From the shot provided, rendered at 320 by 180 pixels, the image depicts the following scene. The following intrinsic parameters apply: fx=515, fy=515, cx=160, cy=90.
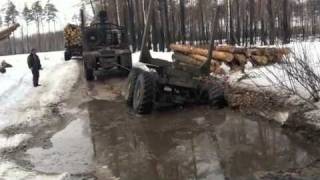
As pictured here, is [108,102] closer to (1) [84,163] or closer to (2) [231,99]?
(2) [231,99]

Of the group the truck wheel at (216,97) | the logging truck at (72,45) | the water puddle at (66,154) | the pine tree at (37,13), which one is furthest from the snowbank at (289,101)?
the pine tree at (37,13)

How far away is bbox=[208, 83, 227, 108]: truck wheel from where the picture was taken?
13.5 m

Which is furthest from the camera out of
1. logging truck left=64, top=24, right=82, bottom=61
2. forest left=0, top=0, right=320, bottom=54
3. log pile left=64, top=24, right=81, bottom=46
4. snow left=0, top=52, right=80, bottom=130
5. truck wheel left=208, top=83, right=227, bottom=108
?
forest left=0, top=0, right=320, bottom=54

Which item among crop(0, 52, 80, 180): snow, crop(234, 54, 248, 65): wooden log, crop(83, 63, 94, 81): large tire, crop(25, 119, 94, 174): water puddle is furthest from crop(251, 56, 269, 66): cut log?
crop(25, 119, 94, 174): water puddle

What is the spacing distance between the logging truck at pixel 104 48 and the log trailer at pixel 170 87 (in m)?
7.11

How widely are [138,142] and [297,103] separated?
12.9 ft

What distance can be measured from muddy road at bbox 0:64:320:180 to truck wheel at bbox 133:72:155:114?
9.1 inches

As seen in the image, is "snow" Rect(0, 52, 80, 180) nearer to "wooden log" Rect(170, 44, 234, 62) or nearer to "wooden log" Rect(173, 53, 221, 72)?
"wooden log" Rect(173, 53, 221, 72)

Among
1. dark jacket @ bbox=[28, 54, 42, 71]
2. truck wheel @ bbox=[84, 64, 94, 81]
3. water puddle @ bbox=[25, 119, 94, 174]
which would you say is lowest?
water puddle @ bbox=[25, 119, 94, 174]

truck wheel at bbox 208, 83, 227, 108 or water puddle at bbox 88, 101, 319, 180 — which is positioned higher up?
truck wheel at bbox 208, 83, 227, 108

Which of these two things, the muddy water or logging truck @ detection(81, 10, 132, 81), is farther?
logging truck @ detection(81, 10, 132, 81)

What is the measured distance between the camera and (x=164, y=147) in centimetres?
1034

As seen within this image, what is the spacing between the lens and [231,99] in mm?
13812

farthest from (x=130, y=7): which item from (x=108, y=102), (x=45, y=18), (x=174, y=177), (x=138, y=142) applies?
(x=45, y=18)
